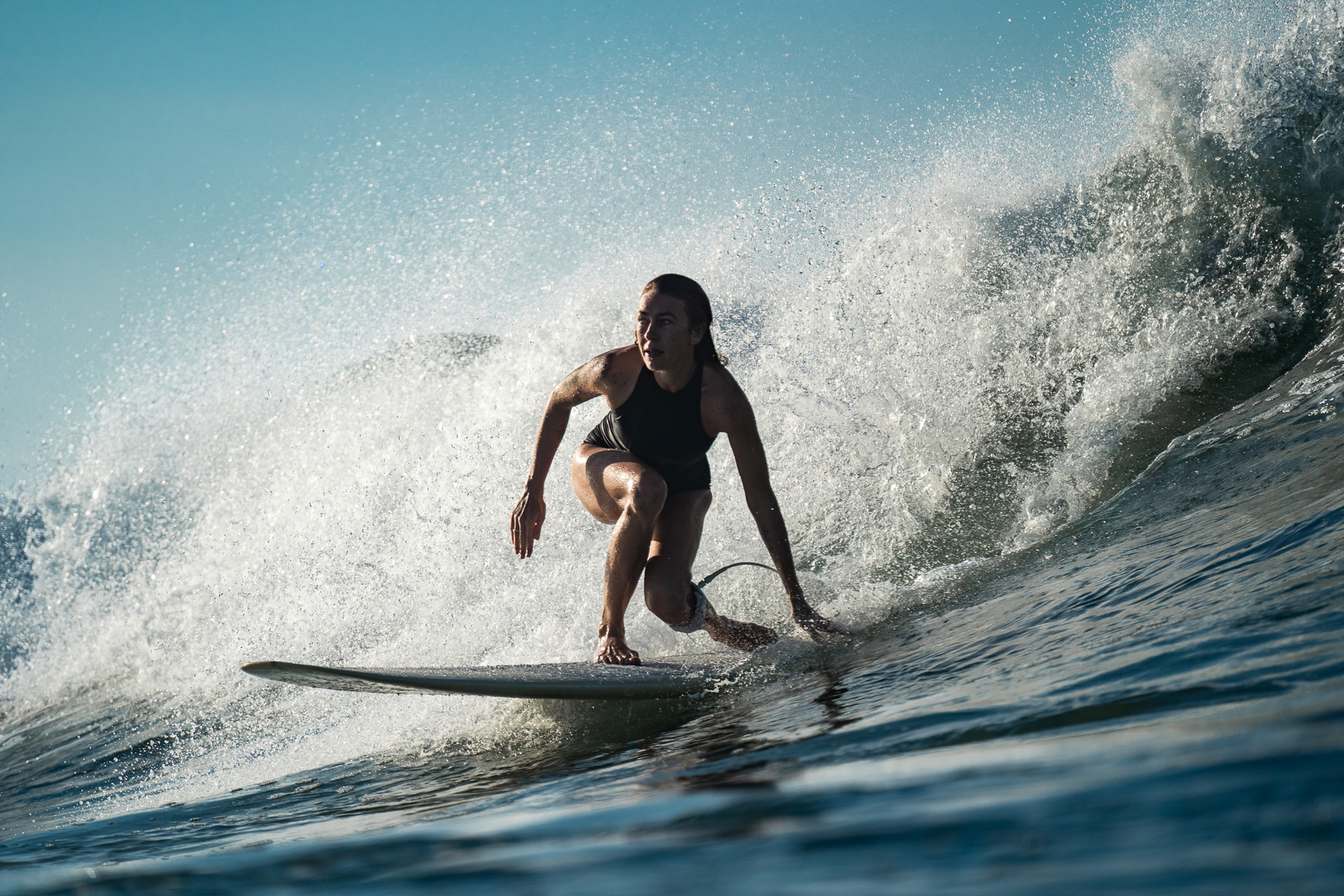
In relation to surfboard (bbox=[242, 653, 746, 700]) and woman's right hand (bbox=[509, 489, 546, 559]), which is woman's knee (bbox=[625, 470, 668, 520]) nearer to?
woman's right hand (bbox=[509, 489, 546, 559])

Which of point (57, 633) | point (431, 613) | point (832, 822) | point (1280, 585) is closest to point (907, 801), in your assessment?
point (832, 822)

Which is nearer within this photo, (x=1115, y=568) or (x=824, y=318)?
(x=1115, y=568)

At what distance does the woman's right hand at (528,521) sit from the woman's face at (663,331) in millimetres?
819

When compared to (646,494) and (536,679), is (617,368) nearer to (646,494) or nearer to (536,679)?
(646,494)

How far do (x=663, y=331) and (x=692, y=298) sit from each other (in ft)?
0.72

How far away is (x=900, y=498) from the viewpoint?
6328 millimetres

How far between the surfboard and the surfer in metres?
0.24

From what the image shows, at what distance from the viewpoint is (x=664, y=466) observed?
398cm

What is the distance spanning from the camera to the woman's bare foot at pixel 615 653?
3.52 meters

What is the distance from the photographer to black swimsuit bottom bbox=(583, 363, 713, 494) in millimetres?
3898

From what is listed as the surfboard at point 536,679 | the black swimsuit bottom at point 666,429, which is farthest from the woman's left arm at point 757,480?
the surfboard at point 536,679

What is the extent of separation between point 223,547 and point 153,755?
5.37 meters

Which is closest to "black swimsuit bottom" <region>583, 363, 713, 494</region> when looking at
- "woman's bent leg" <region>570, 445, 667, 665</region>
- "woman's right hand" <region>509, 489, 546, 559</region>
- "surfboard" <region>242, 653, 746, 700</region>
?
"woman's bent leg" <region>570, 445, 667, 665</region>

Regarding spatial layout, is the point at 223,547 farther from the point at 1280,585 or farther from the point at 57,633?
the point at 1280,585
